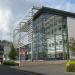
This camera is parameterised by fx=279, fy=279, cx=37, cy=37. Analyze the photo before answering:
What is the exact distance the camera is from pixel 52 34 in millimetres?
57781

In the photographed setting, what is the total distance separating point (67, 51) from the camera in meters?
55.6

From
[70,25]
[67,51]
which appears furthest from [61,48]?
[70,25]

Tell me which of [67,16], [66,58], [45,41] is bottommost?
[66,58]

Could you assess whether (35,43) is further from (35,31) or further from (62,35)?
(62,35)

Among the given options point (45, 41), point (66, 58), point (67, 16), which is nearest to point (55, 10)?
point (67, 16)

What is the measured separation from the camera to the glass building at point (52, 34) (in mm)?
56594

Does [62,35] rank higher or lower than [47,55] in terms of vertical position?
higher

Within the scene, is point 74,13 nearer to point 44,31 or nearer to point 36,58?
point 44,31

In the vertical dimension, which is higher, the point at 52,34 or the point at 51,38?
the point at 52,34

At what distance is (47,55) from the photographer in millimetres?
57219

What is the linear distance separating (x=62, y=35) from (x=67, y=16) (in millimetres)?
4306

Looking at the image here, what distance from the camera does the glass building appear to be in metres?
56.6

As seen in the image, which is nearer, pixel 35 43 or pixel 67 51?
pixel 67 51

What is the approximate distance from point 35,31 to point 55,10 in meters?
6.47
